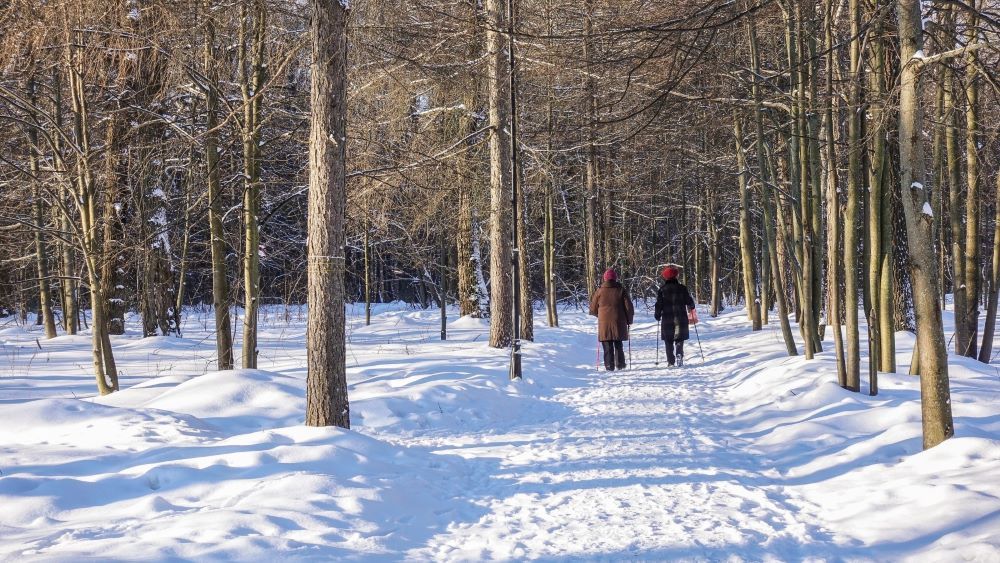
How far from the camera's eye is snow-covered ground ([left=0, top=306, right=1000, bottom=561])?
4.52 metres

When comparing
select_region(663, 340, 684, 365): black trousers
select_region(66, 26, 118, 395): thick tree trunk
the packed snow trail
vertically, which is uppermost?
select_region(66, 26, 118, 395): thick tree trunk

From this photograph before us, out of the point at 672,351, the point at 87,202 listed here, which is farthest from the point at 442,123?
the point at 87,202

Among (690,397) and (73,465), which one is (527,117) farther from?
(73,465)

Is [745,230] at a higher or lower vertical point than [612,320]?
higher

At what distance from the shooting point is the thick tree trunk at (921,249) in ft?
20.8

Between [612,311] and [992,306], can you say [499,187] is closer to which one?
[612,311]

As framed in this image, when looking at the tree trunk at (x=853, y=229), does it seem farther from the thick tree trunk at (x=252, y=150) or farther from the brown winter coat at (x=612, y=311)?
the thick tree trunk at (x=252, y=150)

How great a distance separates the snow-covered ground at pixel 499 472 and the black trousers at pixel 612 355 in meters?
2.83

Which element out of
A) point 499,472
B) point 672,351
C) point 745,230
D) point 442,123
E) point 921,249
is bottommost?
point 499,472

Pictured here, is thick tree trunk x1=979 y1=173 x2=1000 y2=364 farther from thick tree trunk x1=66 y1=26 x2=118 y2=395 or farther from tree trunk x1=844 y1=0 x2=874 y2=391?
thick tree trunk x1=66 y1=26 x2=118 y2=395

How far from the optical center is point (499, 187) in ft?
49.2

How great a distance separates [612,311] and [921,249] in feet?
27.6

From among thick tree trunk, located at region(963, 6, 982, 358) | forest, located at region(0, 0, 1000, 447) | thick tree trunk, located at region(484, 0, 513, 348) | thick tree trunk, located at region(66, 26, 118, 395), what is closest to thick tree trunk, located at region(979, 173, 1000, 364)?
forest, located at region(0, 0, 1000, 447)

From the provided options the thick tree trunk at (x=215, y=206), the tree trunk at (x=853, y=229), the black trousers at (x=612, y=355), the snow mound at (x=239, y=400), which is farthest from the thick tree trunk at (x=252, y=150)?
the tree trunk at (x=853, y=229)
